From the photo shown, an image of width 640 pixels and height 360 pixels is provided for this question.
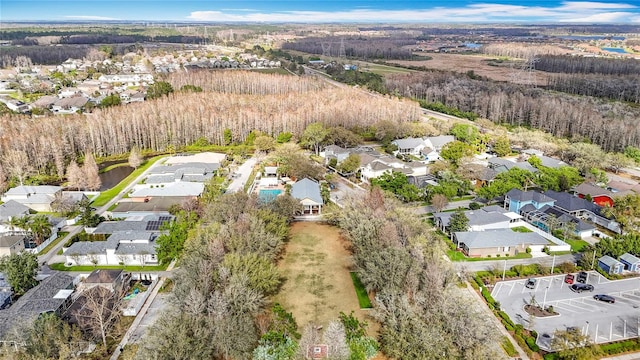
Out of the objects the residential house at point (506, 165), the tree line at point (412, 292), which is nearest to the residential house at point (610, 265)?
the tree line at point (412, 292)

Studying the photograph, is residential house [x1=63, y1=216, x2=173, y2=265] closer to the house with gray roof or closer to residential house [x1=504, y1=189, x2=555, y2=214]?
the house with gray roof

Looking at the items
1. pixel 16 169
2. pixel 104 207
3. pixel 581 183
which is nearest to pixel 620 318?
pixel 581 183

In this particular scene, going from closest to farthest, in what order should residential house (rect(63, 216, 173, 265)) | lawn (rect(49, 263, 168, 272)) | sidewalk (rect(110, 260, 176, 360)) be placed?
sidewalk (rect(110, 260, 176, 360)) → lawn (rect(49, 263, 168, 272)) → residential house (rect(63, 216, 173, 265))

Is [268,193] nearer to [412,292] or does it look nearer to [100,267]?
[100,267]

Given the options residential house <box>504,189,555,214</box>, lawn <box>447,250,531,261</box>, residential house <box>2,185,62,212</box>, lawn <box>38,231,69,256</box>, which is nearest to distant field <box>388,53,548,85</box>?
residential house <box>504,189,555,214</box>

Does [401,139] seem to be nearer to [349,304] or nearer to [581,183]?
[581,183]

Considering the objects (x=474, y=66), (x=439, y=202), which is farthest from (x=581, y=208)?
(x=474, y=66)
